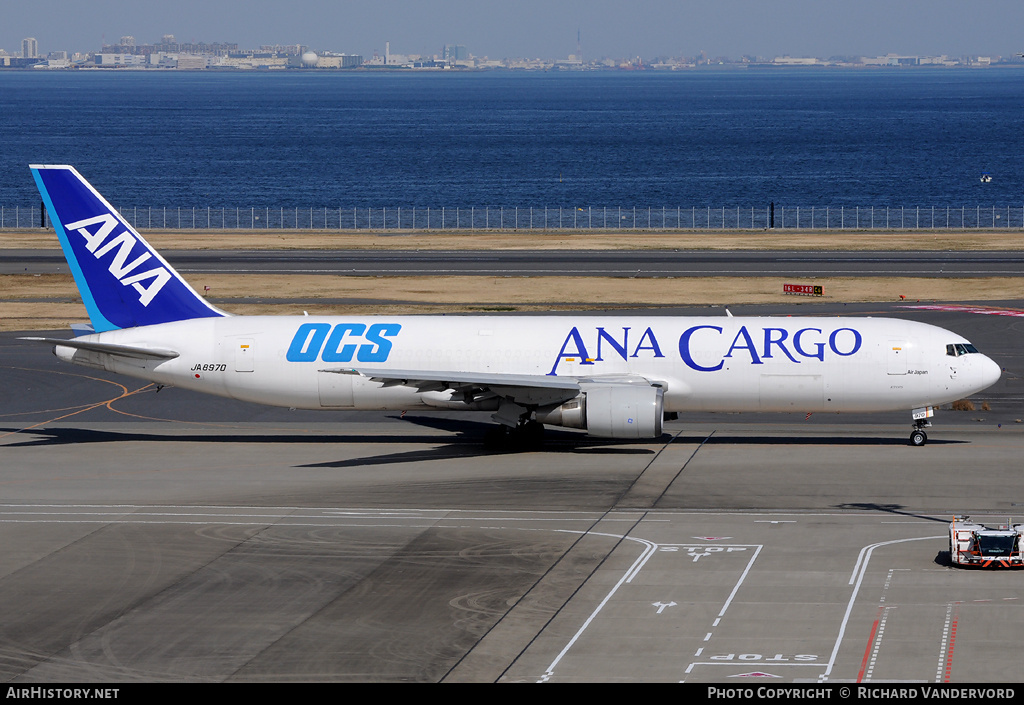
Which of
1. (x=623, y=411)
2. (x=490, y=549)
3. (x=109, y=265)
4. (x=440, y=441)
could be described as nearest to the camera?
(x=490, y=549)

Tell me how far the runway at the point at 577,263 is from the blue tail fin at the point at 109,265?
43.8 meters

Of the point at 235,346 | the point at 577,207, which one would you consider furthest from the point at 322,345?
the point at 577,207

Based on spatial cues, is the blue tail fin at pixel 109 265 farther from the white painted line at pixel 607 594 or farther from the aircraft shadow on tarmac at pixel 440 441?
the white painted line at pixel 607 594

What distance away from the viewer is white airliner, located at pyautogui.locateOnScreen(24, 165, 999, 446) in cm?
4850

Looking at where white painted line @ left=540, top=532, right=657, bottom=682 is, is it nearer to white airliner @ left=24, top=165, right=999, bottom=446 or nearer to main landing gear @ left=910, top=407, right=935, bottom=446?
white airliner @ left=24, top=165, right=999, bottom=446

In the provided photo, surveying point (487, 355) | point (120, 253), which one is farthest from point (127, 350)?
point (487, 355)

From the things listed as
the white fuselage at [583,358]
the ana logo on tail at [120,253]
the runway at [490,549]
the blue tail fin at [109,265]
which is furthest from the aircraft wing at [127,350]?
the runway at [490,549]

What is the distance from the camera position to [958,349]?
49.1 m

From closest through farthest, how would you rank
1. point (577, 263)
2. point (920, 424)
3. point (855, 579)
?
point (855, 579)
point (920, 424)
point (577, 263)

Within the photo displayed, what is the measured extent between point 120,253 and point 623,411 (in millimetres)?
21028

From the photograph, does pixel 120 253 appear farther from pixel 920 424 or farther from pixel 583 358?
pixel 920 424

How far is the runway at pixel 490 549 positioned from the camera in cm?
2748

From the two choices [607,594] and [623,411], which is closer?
[607,594]

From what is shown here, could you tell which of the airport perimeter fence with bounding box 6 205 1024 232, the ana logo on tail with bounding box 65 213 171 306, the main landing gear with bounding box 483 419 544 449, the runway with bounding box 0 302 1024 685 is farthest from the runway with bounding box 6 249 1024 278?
the main landing gear with bounding box 483 419 544 449
